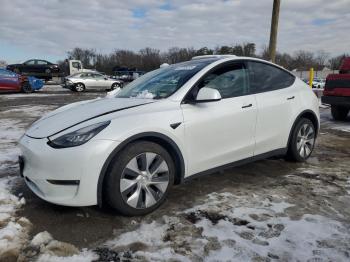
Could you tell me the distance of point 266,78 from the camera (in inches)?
176

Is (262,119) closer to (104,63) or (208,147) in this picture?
(208,147)

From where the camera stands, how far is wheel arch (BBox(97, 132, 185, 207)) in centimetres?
298

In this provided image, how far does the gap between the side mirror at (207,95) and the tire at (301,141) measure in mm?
1739

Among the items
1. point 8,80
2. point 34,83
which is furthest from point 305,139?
point 34,83

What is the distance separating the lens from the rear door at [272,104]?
4.18m


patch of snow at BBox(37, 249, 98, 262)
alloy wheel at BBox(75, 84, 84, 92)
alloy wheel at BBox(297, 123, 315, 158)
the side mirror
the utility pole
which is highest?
the utility pole

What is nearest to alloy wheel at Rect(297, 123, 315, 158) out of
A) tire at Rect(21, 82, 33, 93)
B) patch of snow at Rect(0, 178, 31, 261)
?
patch of snow at Rect(0, 178, 31, 261)

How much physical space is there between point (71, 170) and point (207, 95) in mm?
1502

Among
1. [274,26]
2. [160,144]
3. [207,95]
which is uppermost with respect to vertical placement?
[274,26]

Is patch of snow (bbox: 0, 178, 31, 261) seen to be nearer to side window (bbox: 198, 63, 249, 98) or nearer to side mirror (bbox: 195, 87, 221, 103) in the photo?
side mirror (bbox: 195, 87, 221, 103)

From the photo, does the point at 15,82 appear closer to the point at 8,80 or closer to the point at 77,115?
the point at 8,80

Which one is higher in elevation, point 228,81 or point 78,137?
point 228,81

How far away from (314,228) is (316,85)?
4150cm

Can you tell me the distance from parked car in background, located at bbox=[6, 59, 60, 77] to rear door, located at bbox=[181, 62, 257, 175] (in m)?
28.0
